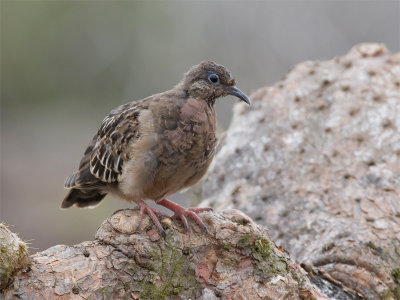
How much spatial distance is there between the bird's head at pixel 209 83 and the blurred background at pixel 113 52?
9.30 m

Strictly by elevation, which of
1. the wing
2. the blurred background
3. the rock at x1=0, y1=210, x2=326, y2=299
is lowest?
the rock at x1=0, y1=210, x2=326, y2=299

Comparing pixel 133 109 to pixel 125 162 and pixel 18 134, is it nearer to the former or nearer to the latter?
pixel 125 162

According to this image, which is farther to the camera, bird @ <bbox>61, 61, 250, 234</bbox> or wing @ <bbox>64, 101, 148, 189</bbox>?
wing @ <bbox>64, 101, 148, 189</bbox>

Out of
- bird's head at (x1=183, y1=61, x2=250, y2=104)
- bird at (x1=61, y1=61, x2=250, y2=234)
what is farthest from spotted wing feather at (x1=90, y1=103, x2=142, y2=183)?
bird's head at (x1=183, y1=61, x2=250, y2=104)

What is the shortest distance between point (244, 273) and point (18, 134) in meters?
15.6

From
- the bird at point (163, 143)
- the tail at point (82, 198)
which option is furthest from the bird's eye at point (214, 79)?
the tail at point (82, 198)

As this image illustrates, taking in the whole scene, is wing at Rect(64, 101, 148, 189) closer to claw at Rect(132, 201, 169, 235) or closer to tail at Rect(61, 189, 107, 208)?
tail at Rect(61, 189, 107, 208)

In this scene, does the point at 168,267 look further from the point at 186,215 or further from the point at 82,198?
the point at 82,198

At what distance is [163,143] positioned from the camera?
15.6ft

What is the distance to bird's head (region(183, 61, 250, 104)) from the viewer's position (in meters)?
5.14

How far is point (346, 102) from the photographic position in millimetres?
6316

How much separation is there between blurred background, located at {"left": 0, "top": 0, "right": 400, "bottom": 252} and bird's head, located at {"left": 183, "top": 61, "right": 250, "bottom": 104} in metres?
9.30

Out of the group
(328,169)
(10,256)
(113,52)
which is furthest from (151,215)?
(113,52)

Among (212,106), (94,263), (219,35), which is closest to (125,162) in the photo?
(212,106)
